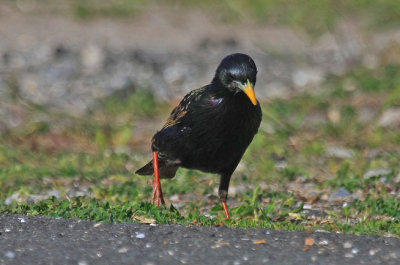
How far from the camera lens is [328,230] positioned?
6645 millimetres

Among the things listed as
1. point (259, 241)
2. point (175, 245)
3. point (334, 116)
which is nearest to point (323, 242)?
point (259, 241)

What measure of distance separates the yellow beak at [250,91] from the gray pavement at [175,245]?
86 centimetres

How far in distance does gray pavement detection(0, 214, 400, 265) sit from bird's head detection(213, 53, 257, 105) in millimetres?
1050

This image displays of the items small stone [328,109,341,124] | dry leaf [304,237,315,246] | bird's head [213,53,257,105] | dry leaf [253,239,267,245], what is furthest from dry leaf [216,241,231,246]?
small stone [328,109,341,124]

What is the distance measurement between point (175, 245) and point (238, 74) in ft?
4.70

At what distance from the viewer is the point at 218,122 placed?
708 cm

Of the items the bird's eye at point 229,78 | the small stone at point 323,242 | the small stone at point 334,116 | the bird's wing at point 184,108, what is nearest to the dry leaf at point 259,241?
the small stone at point 323,242

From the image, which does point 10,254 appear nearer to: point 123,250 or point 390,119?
point 123,250

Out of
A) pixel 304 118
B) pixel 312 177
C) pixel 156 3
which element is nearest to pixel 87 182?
pixel 312 177

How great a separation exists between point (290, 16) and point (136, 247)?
36.6ft

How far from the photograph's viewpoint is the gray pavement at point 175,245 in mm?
5719

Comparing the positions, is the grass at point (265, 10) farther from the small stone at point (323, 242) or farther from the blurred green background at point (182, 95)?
the small stone at point (323, 242)

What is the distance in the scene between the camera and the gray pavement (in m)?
5.72

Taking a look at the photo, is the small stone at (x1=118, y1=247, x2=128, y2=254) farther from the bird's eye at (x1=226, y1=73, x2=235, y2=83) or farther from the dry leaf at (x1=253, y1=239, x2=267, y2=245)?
the bird's eye at (x1=226, y1=73, x2=235, y2=83)
